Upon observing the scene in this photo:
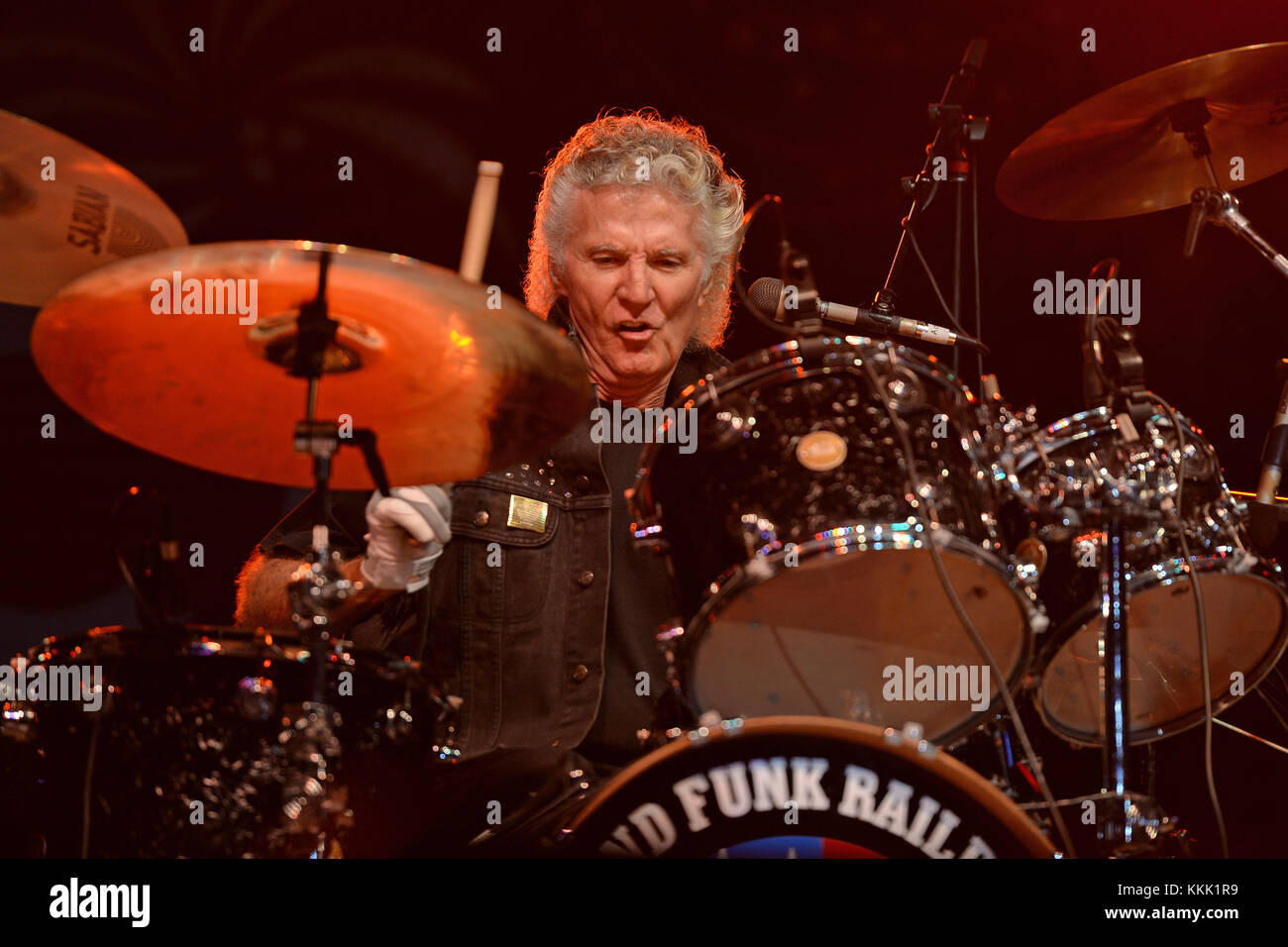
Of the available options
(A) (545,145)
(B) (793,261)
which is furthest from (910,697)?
(A) (545,145)

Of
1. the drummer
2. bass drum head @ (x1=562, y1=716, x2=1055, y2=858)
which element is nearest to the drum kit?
bass drum head @ (x1=562, y1=716, x2=1055, y2=858)

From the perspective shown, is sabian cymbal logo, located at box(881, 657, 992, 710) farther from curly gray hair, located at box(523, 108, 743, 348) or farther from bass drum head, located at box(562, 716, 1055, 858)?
curly gray hair, located at box(523, 108, 743, 348)

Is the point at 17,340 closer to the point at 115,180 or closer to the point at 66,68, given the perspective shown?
the point at 66,68

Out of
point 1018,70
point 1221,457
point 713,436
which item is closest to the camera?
point 713,436

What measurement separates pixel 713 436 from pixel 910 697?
1.29ft

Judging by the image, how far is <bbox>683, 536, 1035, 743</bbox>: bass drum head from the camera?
1.18 m

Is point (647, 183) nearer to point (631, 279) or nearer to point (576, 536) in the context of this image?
point (631, 279)

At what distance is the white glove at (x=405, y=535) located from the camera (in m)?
1.39

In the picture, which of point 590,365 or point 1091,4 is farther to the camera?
point 1091,4

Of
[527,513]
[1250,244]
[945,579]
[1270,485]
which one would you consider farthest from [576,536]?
[1250,244]

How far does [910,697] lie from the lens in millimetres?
1282

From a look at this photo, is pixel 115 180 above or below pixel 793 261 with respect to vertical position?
above

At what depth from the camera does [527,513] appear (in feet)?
6.22
